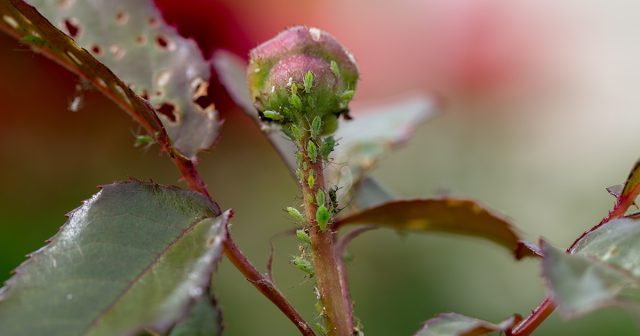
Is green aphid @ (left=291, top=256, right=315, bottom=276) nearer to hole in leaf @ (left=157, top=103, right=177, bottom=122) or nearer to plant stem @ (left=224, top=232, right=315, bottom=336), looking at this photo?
plant stem @ (left=224, top=232, right=315, bottom=336)

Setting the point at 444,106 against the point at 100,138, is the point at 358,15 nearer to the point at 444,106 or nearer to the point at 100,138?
the point at 100,138

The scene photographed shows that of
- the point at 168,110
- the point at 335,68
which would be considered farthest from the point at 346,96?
the point at 168,110

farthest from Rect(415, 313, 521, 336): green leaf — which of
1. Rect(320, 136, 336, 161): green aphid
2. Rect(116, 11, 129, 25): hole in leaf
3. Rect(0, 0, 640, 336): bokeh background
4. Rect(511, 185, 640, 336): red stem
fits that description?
Rect(0, 0, 640, 336): bokeh background

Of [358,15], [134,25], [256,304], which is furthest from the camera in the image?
[358,15]

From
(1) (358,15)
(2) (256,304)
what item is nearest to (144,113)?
(2) (256,304)

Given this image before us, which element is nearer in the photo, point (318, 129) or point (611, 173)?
point (318, 129)

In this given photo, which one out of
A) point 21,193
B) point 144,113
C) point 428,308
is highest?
point 144,113

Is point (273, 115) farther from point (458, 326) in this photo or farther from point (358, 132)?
point (358, 132)
